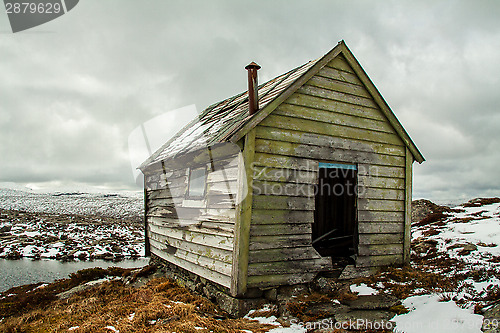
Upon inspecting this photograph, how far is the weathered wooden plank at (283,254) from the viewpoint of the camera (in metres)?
6.44

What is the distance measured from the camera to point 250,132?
21.5ft

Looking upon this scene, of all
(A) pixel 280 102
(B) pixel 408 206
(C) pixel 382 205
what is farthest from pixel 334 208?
(A) pixel 280 102

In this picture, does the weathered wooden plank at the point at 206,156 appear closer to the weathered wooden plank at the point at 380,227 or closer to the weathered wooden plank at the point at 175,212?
the weathered wooden plank at the point at 175,212

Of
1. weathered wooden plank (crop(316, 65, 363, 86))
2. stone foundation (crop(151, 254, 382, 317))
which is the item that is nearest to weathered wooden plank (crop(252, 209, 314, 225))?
stone foundation (crop(151, 254, 382, 317))

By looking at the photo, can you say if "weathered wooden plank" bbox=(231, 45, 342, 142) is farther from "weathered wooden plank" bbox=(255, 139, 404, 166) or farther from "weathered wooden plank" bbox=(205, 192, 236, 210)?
"weathered wooden plank" bbox=(205, 192, 236, 210)

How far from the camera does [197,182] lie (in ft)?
27.3

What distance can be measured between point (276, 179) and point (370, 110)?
333cm

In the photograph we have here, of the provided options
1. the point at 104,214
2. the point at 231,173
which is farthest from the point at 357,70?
the point at 104,214

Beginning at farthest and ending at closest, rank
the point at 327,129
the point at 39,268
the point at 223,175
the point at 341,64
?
the point at 39,268 < the point at 341,64 < the point at 327,129 < the point at 223,175

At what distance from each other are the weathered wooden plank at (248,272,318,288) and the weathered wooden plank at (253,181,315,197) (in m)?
1.63

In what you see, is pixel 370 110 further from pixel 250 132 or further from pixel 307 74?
pixel 250 132

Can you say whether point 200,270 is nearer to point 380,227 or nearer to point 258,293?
point 258,293

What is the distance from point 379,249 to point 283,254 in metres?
2.81

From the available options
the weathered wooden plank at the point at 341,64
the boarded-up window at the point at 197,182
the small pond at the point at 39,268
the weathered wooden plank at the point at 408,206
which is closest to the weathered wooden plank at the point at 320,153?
the weathered wooden plank at the point at 408,206
